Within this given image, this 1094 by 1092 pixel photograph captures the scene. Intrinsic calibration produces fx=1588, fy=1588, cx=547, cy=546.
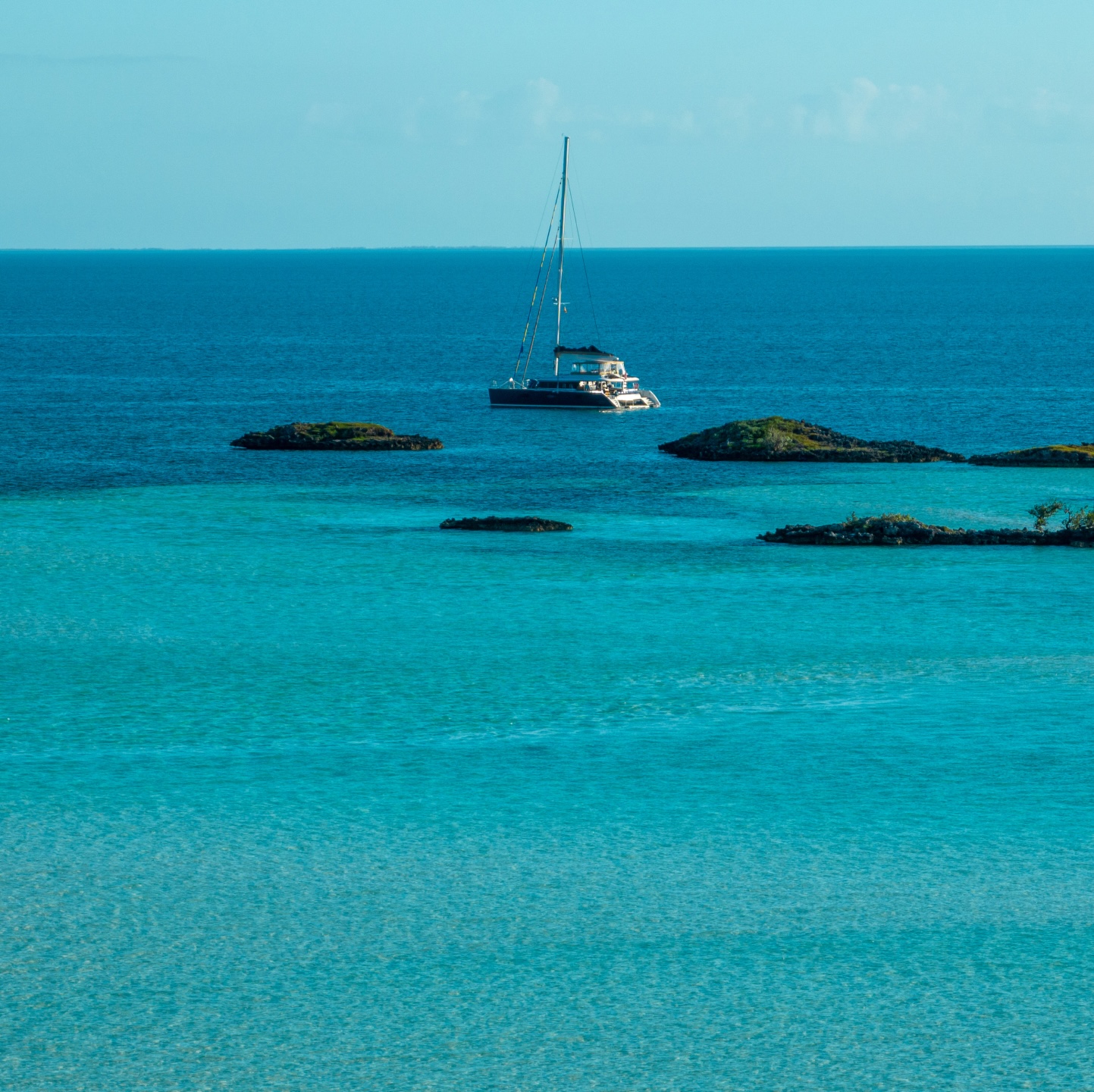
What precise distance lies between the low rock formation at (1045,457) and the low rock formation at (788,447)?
1933mm

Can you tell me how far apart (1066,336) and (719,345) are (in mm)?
44905

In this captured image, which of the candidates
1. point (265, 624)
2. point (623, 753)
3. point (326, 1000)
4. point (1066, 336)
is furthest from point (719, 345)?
point (326, 1000)

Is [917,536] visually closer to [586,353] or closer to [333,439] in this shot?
[333,439]

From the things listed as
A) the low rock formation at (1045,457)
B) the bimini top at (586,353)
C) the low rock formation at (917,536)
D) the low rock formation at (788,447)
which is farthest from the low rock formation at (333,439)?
the low rock formation at (917,536)

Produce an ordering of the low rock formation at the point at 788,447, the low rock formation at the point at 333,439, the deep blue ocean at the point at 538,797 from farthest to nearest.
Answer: the low rock formation at the point at 333,439, the low rock formation at the point at 788,447, the deep blue ocean at the point at 538,797

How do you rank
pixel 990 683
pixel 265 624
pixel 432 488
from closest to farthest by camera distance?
pixel 990 683
pixel 265 624
pixel 432 488

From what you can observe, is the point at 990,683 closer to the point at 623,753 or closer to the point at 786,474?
the point at 623,753

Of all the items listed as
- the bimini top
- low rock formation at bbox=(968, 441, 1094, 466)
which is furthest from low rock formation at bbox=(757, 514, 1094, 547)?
→ the bimini top

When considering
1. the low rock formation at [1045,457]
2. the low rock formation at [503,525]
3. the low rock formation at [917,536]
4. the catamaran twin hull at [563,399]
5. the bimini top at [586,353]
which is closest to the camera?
the low rock formation at [917,536]

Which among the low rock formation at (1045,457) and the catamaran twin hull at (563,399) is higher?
the catamaran twin hull at (563,399)

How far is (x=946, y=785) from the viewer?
1359 inches

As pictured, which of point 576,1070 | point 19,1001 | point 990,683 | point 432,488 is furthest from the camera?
point 432,488

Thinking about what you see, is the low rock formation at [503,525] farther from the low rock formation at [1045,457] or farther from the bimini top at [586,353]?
the bimini top at [586,353]

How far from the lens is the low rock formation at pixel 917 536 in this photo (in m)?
64.1
